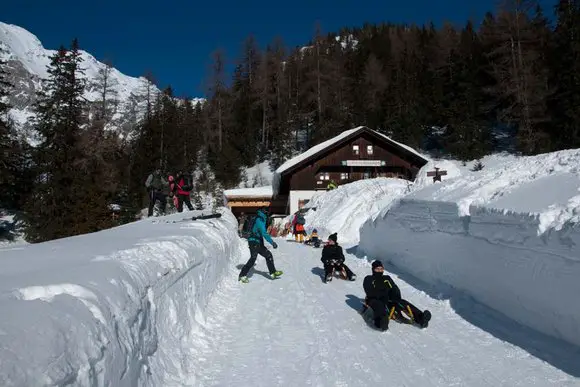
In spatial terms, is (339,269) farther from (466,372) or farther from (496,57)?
(496,57)

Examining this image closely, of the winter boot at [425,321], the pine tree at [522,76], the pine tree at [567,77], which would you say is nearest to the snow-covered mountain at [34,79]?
the winter boot at [425,321]

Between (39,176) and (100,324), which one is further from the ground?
(39,176)

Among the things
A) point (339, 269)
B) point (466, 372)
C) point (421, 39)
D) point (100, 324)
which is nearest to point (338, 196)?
point (339, 269)

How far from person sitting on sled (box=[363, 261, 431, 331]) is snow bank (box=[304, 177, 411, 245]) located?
1135 cm

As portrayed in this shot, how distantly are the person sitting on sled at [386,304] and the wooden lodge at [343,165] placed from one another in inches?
1108

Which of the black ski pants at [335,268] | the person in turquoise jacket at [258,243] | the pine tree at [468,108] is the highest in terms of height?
the pine tree at [468,108]

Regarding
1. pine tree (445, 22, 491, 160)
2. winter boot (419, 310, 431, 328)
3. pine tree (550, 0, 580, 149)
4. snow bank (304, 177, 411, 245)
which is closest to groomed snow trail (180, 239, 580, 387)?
winter boot (419, 310, 431, 328)

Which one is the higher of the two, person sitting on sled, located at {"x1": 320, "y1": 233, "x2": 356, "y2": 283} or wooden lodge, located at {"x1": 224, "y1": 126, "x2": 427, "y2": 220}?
wooden lodge, located at {"x1": 224, "y1": 126, "x2": 427, "y2": 220}

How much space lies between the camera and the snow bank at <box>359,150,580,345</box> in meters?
5.20

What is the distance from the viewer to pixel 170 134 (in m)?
48.7

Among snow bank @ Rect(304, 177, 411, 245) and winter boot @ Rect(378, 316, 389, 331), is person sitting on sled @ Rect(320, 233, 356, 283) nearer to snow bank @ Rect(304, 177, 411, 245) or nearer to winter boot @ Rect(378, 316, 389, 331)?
winter boot @ Rect(378, 316, 389, 331)

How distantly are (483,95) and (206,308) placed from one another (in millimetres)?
45320

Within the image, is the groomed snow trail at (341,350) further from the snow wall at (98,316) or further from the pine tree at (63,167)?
the pine tree at (63,167)

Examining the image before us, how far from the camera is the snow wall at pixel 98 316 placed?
7.65 feet
